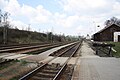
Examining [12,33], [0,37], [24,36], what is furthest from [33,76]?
[24,36]

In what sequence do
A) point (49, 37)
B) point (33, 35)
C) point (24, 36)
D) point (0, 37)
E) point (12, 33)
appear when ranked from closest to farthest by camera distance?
point (0, 37) < point (12, 33) < point (24, 36) < point (33, 35) < point (49, 37)

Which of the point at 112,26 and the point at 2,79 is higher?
the point at 112,26

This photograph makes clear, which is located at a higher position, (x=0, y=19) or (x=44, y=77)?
(x=0, y=19)

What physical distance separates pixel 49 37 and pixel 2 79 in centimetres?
7215

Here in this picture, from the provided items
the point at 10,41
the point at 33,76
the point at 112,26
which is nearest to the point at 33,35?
the point at 10,41

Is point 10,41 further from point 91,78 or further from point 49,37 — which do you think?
point 91,78

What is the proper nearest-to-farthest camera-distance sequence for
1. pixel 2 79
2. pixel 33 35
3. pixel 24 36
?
pixel 2 79, pixel 24 36, pixel 33 35

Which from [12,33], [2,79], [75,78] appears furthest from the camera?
[12,33]

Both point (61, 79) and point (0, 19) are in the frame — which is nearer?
point (61, 79)

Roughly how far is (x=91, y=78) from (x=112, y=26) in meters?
62.3

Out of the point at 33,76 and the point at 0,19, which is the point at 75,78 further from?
the point at 0,19

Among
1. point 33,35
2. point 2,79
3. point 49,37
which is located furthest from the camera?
point 49,37

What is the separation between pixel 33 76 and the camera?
10336 mm

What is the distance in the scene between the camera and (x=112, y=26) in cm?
7038
